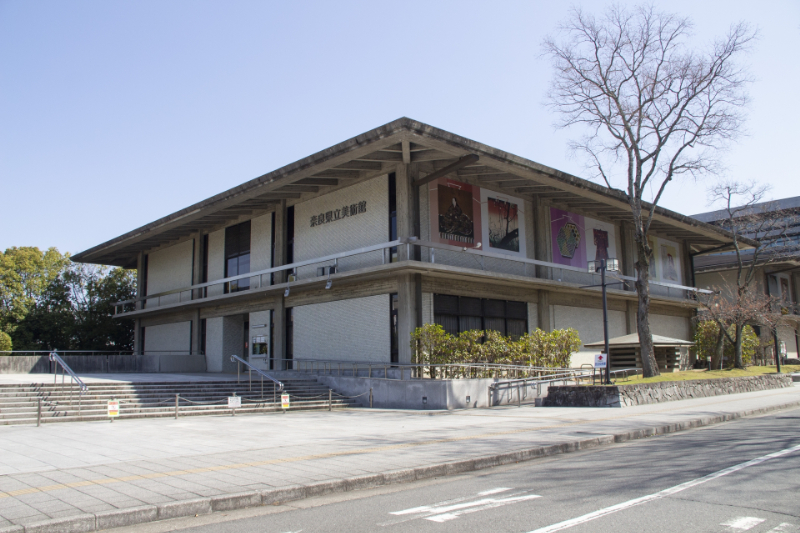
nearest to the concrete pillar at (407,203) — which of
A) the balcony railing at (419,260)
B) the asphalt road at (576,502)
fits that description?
the balcony railing at (419,260)

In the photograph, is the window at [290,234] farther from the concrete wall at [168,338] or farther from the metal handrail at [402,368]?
the concrete wall at [168,338]

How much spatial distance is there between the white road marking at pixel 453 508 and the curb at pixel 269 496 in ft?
4.49

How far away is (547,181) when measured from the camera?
26.0 metres

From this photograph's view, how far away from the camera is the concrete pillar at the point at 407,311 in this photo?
21.8 metres

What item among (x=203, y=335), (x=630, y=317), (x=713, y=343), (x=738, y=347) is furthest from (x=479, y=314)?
(x=713, y=343)

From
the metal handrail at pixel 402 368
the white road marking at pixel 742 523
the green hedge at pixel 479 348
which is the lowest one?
the white road marking at pixel 742 523

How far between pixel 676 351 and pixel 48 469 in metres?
32.1

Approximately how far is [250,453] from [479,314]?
1605 centimetres

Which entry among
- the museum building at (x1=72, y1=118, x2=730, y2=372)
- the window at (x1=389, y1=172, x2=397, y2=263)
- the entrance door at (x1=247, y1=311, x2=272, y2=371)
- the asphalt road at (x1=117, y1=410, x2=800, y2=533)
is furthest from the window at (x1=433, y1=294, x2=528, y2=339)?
the asphalt road at (x1=117, y1=410, x2=800, y2=533)

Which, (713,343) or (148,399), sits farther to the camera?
(713,343)

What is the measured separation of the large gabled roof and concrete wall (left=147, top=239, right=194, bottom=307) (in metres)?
0.80

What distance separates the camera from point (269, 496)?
689 cm

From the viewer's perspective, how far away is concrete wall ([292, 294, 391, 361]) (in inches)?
916

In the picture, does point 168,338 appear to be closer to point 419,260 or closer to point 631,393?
point 419,260
